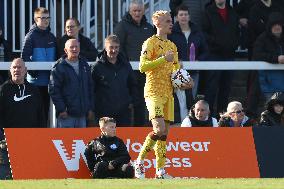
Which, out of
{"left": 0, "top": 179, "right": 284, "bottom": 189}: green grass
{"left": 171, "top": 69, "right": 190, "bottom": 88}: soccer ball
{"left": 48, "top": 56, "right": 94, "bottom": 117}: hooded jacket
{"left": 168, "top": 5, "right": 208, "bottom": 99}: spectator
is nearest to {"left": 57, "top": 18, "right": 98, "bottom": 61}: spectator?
{"left": 48, "top": 56, "right": 94, "bottom": 117}: hooded jacket

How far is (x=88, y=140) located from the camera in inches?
673

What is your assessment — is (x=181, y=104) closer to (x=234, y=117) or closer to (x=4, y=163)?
(x=234, y=117)

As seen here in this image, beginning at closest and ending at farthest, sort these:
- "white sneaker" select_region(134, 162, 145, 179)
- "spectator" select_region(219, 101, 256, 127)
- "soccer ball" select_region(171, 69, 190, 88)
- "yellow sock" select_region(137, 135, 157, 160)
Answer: "soccer ball" select_region(171, 69, 190, 88) → "yellow sock" select_region(137, 135, 157, 160) → "white sneaker" select_region(134, 162, 145, 179) → "spectator" select_region(219, 101, 256, 127)

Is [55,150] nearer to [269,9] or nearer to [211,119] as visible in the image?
[211,119]

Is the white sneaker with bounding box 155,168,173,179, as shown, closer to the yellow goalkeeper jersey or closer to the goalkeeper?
the goalkeeper

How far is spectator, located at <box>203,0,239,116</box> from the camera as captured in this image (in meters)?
19.8

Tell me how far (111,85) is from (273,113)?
263 centimetres

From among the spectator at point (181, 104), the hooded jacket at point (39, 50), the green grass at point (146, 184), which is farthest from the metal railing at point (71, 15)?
the green grass at point (146, 184)

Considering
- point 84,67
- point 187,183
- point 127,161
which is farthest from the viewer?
point 84,67

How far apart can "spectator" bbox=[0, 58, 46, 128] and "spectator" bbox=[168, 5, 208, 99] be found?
263 centimetres

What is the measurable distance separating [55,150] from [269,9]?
5229 mm

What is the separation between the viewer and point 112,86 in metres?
18.4

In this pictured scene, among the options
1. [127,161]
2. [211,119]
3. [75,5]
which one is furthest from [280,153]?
[75,5]

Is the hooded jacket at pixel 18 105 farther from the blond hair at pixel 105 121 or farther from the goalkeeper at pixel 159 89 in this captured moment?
the goalkeeper at pixel 159 89
